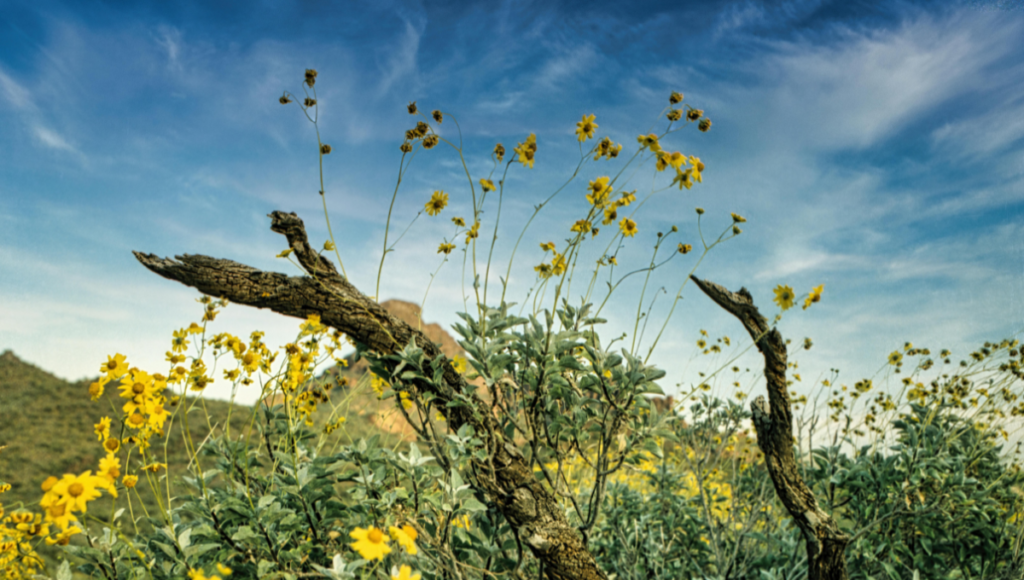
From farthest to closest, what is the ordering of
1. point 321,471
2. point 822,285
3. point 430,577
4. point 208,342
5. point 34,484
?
point 34,484, point 208,342, point 822,285, point 321,471, point 430,577

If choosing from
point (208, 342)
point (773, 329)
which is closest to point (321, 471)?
point (208, 342)

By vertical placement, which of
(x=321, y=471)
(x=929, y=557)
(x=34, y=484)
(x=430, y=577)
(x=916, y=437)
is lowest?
(x=34, y=484)

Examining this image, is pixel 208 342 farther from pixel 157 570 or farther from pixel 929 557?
pixel 929 557

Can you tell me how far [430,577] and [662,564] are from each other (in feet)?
5.39

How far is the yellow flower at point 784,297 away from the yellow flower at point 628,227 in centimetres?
67

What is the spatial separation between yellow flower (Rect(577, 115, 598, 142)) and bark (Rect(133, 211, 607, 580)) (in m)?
1.08

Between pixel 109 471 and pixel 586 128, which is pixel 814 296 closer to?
pixel 586 128

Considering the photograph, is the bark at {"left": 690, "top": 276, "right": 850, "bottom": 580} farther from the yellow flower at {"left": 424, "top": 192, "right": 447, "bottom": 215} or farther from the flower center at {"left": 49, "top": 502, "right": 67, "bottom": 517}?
the flower center at {"left": 49, "top": 502, "right": 67, "bottom": 517}

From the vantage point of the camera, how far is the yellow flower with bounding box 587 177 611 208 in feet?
6.55

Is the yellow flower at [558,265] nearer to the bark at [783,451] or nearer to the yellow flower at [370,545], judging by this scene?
the bark at [783,451]

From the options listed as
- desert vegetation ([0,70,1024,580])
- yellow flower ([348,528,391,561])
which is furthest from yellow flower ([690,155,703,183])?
yellow flower ([348,528,391,561])

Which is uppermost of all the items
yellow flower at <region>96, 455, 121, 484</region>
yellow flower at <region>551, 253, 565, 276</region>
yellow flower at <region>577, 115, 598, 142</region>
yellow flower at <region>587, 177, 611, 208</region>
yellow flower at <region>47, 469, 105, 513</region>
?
yellow flower at <region>577, 115, 598, 142</region>

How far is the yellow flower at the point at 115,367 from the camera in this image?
1801 millimetres

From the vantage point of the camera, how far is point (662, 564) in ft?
9.47
